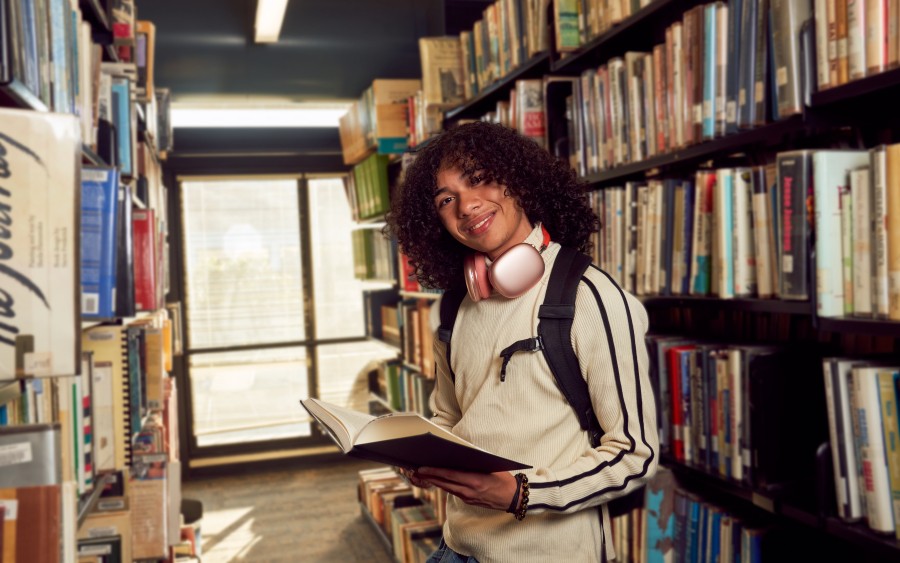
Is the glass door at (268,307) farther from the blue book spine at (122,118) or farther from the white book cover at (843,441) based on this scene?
the white book cover at (843,441)

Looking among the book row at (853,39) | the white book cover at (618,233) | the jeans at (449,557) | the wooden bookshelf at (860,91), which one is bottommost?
the jeans at (449,557)

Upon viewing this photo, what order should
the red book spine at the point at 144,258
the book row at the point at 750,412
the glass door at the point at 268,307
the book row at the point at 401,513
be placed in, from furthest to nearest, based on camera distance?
1. the glass door at the point at 268,307
2. the book row at the point at 401,513
3. the red book spine at the point at 144,258
4. the book row at the point at 750,412

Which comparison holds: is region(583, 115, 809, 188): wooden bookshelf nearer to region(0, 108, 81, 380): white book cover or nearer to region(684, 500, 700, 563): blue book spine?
region(684, 500, 700, 563): blue book spine

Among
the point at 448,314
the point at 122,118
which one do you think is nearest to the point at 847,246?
the point at 448,314

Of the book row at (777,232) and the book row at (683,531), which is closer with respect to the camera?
the book row at (777,232)

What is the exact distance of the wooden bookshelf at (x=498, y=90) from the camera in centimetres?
250

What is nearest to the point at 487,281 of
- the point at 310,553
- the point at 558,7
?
the point at 558,7

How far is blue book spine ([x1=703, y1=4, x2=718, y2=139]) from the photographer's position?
1.62 m

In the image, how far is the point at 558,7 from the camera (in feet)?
7.20

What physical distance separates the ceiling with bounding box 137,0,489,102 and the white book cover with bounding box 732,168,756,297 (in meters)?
2.51

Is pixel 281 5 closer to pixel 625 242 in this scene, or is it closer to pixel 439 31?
pixel 439 31

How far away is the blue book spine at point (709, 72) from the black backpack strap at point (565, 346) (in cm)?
60

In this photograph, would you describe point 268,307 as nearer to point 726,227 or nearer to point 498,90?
point 498,90

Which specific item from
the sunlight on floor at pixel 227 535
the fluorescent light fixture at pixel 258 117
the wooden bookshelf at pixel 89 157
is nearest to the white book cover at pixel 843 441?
the wooden bookshelf at pixel 89 157
